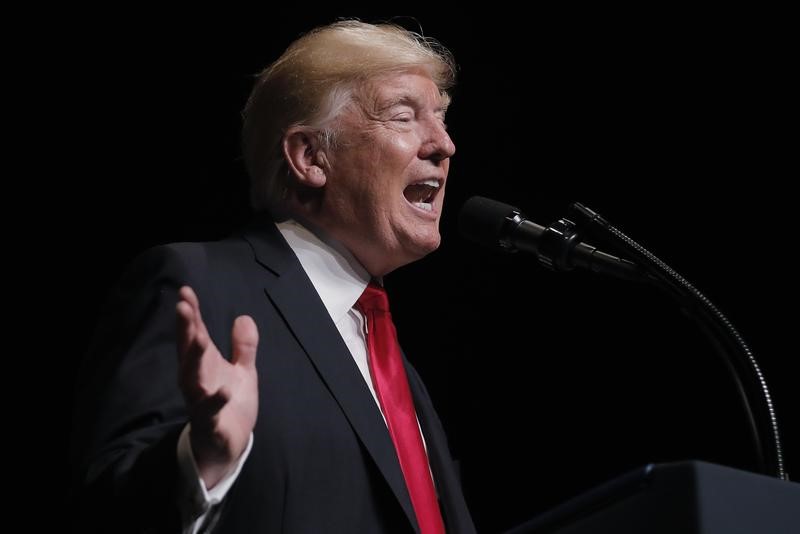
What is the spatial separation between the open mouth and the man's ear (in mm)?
195

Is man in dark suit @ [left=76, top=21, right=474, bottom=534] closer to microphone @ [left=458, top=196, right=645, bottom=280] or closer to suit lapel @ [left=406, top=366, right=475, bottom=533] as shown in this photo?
suit lapel @ [left=406, top=366, right=475, bottom=533]

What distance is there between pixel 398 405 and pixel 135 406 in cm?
59

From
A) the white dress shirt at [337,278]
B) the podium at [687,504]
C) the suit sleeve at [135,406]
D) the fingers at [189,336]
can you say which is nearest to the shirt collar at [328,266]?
the white dress shirt at [337,278]

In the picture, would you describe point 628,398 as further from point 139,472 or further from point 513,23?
point 139,472

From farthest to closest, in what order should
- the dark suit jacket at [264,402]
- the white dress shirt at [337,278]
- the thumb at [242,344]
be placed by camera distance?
the white dress shirt at [337,278] → the dark suit jacket at [264,402] → the thumb at [242,344]

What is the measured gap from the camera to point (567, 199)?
3059 mm

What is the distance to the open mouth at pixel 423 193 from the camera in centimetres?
211

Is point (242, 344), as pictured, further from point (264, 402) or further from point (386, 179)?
point (386, 179)

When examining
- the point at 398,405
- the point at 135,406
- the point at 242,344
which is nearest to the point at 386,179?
the point at 398,405

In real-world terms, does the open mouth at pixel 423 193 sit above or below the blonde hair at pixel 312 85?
below

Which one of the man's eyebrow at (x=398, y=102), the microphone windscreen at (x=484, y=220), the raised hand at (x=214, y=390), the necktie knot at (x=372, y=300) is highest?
the man's eyebrow at (x=398, y=102)

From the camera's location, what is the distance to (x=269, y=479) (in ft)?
4.93

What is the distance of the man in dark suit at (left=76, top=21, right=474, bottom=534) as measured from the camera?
1.20 m

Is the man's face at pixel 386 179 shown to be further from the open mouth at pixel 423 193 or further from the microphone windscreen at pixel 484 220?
the microphone windscreen at pixel 484 220
